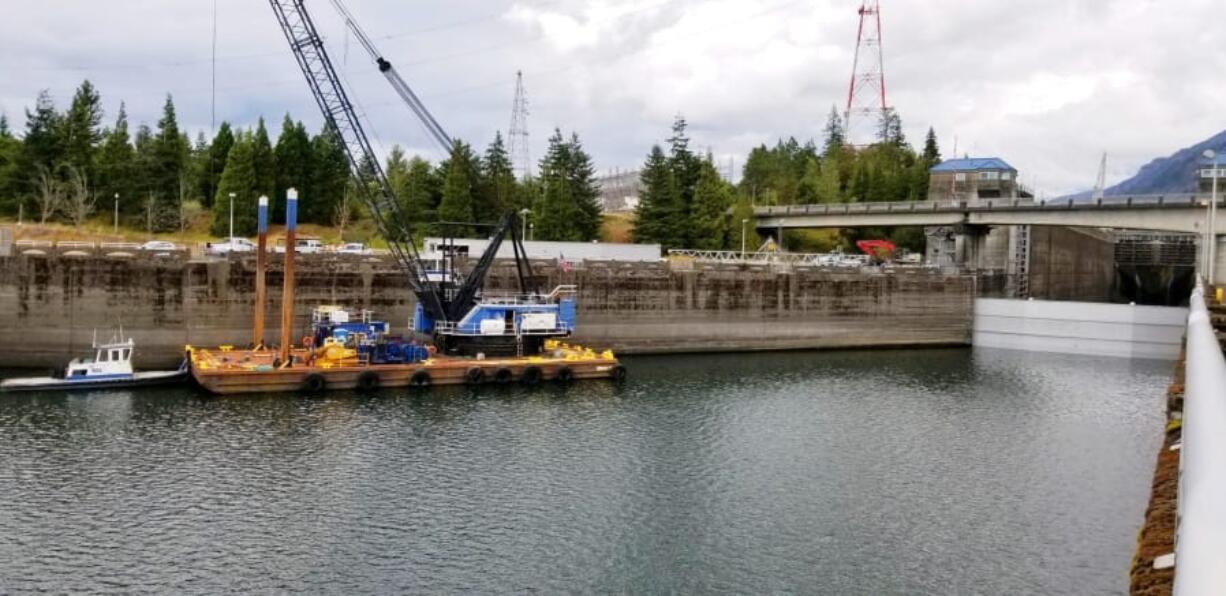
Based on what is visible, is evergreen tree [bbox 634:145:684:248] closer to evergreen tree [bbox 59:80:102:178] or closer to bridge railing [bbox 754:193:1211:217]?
bridge railing [bbox 754:193:1211:217]

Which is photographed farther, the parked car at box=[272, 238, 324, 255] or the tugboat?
the parked car at box=[272, 238, 324, 255]

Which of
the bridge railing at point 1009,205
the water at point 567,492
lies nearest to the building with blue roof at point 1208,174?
the bridge railing at point 1009,205

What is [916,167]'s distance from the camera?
10431 centimetres

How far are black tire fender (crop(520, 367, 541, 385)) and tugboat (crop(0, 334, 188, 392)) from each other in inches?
562

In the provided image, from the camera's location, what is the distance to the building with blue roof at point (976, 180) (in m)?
82.0

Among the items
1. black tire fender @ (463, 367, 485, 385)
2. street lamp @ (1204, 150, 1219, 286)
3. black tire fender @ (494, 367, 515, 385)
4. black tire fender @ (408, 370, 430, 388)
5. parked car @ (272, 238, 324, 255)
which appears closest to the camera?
black tire fender @ (408, 370, 430, 388)

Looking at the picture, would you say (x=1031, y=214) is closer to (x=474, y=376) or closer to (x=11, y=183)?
(x=474, y=376)

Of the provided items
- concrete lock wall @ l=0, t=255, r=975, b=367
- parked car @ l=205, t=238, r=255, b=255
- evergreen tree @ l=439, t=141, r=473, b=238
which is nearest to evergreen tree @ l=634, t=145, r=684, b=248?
evergreen tree @ l=439, t=141, r=473, b=238

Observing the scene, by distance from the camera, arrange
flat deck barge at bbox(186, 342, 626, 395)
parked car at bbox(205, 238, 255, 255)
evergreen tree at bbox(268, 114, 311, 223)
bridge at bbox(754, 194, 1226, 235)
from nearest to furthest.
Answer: flat deck barge at bbox(186, 342, 626, 395) → parked car at bbox(205, 238, 255, 255) → bridge at bbox(754, 194, 1226, 235) → evergreen tree at bbox(268, 114, 311, 223)

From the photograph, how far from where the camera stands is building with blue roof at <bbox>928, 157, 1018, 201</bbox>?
82.0 m

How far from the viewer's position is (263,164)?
7312 centimetres

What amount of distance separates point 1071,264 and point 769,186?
46.0m

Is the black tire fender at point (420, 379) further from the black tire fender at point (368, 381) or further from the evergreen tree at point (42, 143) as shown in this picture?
the evergreen tree at point (42, 143)

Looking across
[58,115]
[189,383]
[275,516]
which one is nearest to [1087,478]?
[275,516]
